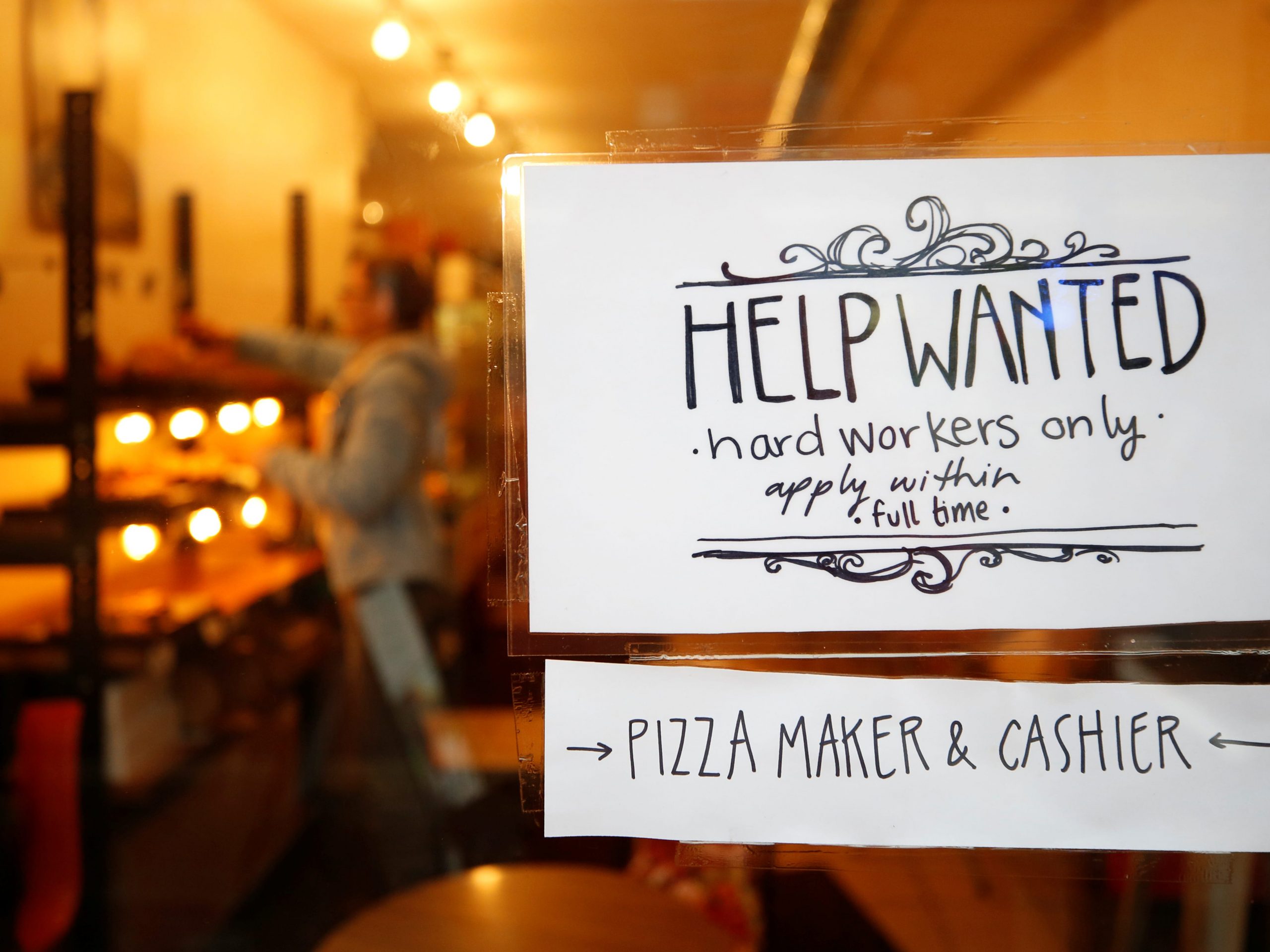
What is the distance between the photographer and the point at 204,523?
4.33 feet

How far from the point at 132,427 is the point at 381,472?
510 mm

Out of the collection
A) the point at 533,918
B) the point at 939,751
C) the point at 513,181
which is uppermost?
the point at 513,181

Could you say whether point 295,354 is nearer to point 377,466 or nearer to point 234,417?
point 234,417

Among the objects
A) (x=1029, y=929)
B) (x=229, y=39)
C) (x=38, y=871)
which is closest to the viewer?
(x=1029, y=929)

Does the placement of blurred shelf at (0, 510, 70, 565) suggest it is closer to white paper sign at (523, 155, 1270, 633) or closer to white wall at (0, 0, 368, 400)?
white wall at (0, 0, 368, 400)

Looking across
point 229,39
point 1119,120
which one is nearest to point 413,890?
point 1119,120

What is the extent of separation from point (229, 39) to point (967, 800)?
250 centimetres

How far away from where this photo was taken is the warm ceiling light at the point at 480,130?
0.65 metres

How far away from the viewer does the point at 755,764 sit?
20.6 inches

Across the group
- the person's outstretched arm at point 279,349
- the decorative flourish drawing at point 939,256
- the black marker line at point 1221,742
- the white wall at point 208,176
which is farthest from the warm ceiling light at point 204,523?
the black marker line at point 1221,742

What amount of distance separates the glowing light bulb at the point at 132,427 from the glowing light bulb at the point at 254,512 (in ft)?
0.67

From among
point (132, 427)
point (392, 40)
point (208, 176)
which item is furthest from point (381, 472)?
point (208, 176)

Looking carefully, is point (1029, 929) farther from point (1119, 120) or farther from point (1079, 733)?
point (1119, 120)

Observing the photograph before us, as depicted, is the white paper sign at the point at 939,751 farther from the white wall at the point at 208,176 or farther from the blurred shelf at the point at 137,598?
the blurred shelf at the point at 137,598
